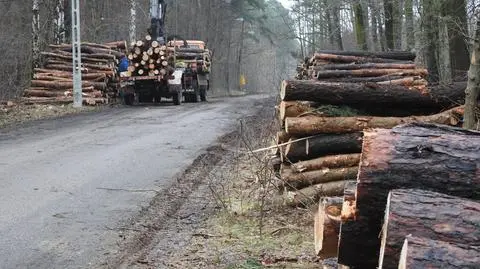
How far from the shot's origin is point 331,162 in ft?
23.0

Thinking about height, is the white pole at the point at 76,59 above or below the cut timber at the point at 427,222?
above

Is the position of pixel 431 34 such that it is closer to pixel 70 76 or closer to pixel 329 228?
pixel 70 76

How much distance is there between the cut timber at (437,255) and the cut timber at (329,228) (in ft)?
4.93

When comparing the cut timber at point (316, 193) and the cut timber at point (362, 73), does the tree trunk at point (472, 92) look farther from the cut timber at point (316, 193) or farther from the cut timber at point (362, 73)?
the cut timber at point (362, 73)

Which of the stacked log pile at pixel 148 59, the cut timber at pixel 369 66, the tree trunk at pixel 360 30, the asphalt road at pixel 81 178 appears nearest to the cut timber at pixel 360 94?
the asphalt road at pixel 81 178

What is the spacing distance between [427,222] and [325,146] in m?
3.99

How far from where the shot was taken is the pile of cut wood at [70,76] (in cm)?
2209

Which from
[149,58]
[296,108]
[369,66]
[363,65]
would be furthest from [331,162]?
[149,58]

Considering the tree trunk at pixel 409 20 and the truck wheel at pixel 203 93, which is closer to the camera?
the tree trunk at pixel 409 20

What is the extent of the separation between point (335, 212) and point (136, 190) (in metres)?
4.21

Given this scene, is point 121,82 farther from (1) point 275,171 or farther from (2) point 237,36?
(2) point 237,36

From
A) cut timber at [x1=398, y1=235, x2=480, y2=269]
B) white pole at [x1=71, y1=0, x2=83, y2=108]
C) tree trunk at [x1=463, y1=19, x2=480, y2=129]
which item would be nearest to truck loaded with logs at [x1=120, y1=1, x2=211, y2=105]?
white pole at [x1=71, y1=0, x2=83, y2=108]

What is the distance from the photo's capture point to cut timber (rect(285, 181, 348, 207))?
6.88m

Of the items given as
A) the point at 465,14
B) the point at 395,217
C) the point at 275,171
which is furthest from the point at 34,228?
the point at 465,14
